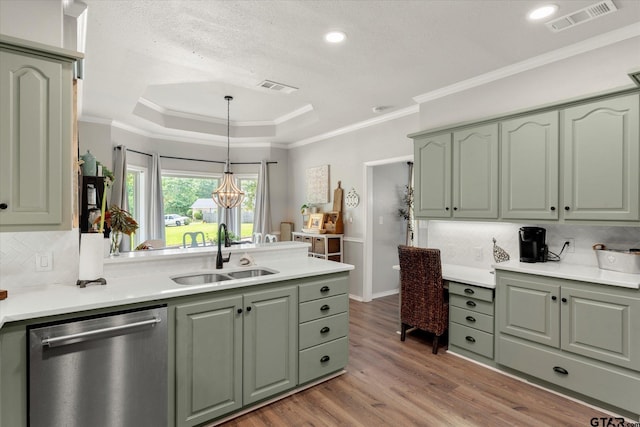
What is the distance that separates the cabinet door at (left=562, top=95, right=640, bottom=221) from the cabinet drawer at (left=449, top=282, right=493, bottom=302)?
892mm

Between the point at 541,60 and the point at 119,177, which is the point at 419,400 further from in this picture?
the point at 119,177

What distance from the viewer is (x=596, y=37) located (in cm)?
266

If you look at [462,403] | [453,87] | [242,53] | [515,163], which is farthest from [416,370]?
[242,53]

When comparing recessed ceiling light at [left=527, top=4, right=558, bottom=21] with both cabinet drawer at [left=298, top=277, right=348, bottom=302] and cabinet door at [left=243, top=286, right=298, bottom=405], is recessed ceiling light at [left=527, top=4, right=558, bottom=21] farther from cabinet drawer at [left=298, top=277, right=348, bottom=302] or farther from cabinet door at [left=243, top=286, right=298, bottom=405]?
cabinet door at [left=243, top=286, right=298, bottom=405]

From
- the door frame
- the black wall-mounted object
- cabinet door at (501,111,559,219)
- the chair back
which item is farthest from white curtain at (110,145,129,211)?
cabinet door at (501,111,559,219)

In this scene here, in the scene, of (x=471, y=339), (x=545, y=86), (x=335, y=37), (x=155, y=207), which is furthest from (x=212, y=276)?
(x=155, y=207)

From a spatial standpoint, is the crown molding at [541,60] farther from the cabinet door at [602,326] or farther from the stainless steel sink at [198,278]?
the stainless steel sink at [198,278]

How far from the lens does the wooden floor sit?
225cm

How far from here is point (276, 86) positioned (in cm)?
371

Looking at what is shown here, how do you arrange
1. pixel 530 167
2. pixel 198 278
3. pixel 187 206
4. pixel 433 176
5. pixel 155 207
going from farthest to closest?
pixel 187 206 → pixel 155 207 → pixel 433 176 → pixel 530 167 → pixel 198 278

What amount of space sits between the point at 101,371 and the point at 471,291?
9.46ft

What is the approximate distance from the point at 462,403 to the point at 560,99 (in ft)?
8.56

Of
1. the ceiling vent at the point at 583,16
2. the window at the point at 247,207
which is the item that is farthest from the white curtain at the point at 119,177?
the ceiling vent at the point at 583,16

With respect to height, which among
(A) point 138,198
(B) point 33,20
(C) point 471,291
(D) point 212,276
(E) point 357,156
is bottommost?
(C) point 471,291
